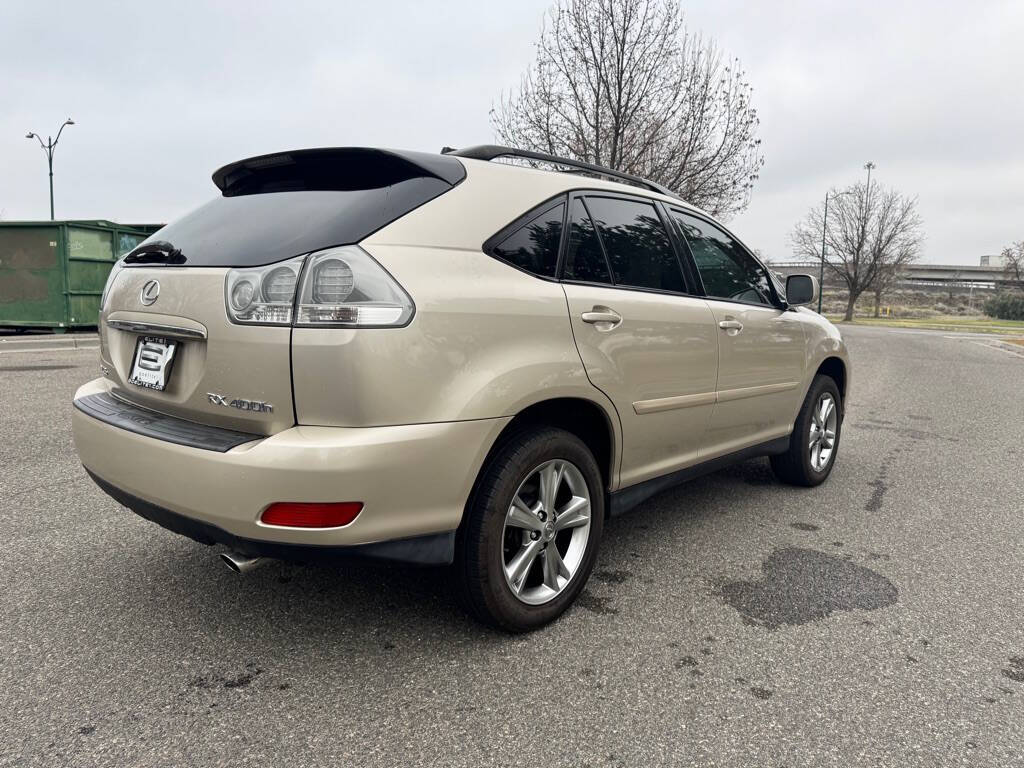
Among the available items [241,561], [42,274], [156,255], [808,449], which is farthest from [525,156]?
[42,274]

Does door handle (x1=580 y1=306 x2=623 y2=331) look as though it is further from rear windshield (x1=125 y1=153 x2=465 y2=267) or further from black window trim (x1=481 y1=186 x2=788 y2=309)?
rear windshield (x1=125 y1=153 x2=465 y2=267)

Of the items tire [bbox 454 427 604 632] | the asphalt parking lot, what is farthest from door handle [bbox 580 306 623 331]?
the asphalt parking lot

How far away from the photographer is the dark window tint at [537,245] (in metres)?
2.53

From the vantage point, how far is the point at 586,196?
2963 millimetres

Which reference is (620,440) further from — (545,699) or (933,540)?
(933,540)

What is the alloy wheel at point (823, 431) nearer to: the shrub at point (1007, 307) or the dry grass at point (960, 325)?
the dry grass at point (960, 325)

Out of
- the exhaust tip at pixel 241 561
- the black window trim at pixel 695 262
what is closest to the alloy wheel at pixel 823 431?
the black window trim at pixel 695 262

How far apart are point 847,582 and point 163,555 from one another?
9.85ft

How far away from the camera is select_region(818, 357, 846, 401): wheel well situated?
4.75 meters

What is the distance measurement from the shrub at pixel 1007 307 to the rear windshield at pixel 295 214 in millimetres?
63770

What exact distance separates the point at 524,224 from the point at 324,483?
118 cm

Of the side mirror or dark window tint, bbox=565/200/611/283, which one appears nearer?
dark window tint, bbox=565/200/611/283

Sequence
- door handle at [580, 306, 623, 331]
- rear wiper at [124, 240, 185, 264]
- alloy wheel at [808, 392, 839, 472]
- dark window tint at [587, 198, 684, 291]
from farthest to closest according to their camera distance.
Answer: alloy wheel at [808, 392, 839, 472] → dark window tint at [587, 198, 684, 291] → door handle at [580, 306, 623, 331] → rear wiper at [124, 240, 185, 264]

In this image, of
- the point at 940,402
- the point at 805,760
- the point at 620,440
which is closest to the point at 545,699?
the point at 805,760
